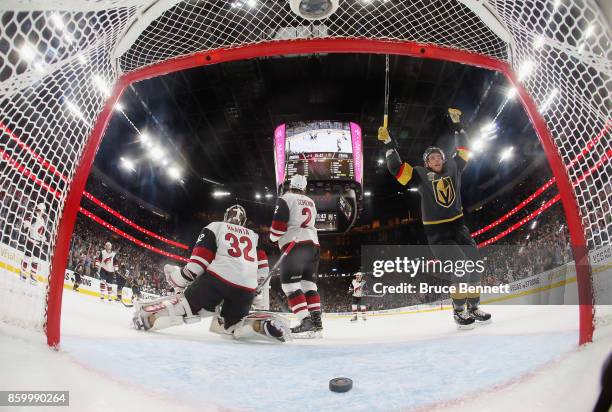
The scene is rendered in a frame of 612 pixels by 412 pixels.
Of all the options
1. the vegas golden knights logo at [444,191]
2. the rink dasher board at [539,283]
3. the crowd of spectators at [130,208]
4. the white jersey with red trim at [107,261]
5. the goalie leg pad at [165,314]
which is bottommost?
the goalie leg pad at [165,314]

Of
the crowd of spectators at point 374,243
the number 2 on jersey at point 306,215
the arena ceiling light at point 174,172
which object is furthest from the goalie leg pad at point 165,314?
the arena ceiling light at point 174,172

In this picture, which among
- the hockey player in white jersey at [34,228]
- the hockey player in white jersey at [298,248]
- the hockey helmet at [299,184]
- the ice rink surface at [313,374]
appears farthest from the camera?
the hockey helmet at [299,184]

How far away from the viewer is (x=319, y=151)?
4.91 m

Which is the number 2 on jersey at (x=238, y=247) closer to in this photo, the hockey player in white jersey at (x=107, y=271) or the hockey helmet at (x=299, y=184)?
the hockey helmet at (x=299, y=184)

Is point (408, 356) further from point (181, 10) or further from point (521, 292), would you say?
point (521, 292)

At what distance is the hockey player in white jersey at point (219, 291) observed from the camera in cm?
226

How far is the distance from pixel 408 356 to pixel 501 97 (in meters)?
→ 5.66

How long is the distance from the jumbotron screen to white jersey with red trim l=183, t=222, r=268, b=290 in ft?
7.92

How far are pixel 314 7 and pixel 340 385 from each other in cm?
129

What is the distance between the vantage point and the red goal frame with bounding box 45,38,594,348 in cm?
137

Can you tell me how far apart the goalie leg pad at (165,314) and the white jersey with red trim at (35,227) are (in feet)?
2.84

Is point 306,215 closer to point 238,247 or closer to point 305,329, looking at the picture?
point 238,247

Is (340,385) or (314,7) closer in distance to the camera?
(340,385)

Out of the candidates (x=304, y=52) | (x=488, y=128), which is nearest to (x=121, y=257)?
(x=304, y=52)
